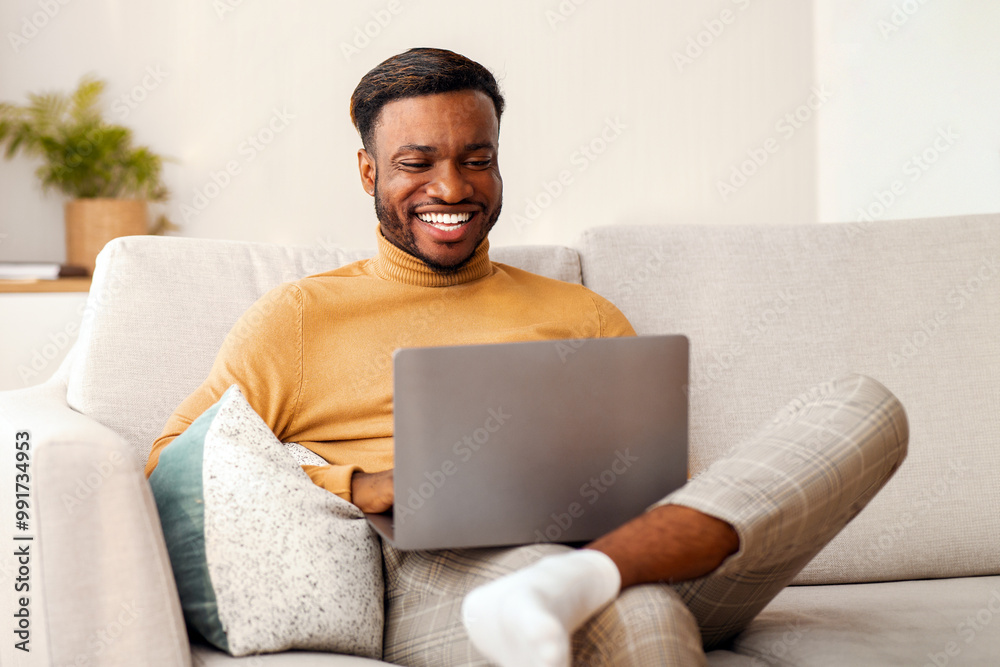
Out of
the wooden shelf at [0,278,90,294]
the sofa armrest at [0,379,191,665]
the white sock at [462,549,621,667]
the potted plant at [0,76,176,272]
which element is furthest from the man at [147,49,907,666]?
the potted plant at [0,76,176,272]

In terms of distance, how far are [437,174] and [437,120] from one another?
8 cm

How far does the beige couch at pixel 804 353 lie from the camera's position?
46.8 inches

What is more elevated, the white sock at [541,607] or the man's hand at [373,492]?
the white sock at [541,607]

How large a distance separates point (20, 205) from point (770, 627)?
2.50 meters

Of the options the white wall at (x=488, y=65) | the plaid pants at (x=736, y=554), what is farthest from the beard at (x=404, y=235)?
the white wall at (x=488, y=65)

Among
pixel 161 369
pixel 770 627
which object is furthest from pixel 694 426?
pixel 161 369

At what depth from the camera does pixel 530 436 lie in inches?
35.2

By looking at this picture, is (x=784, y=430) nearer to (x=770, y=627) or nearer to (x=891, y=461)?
(x=891, y=461)

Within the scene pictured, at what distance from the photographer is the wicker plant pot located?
258 centimetres

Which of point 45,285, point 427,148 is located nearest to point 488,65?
point 45,285

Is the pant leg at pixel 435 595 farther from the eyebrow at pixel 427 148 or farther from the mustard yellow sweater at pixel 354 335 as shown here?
the eyebrow at pixel 427 148

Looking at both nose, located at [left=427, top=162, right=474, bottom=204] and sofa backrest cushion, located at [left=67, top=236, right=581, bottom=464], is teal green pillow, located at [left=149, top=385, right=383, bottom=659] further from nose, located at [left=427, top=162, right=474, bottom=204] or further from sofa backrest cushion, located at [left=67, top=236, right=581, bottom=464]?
nose, located at [left=427, top=162, right=474, bottom=204]

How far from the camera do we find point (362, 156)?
58.7 inches

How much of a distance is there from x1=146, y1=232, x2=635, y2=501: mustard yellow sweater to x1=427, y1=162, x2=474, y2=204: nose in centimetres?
11
